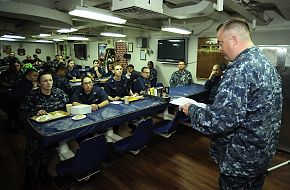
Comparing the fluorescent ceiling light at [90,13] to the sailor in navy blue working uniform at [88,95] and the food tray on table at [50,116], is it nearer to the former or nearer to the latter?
the sailor in navy blue working uniform at [88,95]

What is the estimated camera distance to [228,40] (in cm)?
124

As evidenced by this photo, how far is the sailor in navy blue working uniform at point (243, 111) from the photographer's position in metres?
1.14

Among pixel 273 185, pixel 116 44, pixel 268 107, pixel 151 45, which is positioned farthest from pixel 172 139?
pixel 116 44

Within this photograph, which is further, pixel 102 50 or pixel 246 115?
pixel 102 50

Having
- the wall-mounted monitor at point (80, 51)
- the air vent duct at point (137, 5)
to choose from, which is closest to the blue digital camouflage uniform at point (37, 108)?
the air vent duct at point (137, 5)

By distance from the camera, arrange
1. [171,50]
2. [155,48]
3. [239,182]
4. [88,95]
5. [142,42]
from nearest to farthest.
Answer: [239,182], [88,95], [171,50], [155,48], [142,42]

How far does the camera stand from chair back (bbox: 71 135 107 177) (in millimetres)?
2064

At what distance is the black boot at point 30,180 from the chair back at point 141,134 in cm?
127

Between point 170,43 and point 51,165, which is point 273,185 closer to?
point 51,165

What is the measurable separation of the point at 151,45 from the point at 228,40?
22.1ft

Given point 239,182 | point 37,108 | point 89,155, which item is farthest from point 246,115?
point 37,108

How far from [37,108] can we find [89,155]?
1.10 metres

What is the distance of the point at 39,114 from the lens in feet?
8.48

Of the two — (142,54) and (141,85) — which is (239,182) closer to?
(141,85)
